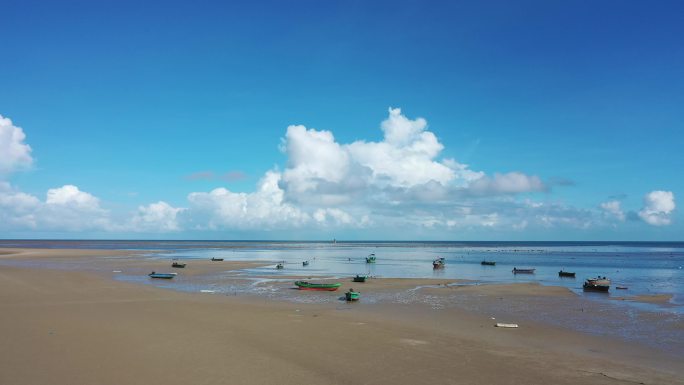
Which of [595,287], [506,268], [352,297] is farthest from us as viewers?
[506,268]

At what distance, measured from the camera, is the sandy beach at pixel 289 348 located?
14.0 metres

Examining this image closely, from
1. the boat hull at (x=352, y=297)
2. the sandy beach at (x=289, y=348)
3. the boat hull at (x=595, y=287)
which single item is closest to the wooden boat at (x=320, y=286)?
the boat hull at (x=352, y=297)

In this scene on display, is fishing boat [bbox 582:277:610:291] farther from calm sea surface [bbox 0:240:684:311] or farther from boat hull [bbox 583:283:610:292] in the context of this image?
calm sea surface [bbox 0:240:684:311]

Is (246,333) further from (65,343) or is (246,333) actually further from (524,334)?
(524,334)

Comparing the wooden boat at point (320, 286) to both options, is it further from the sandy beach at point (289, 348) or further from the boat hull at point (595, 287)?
the boat hull at point (595, 287)

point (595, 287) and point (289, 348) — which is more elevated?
point (289, 348)

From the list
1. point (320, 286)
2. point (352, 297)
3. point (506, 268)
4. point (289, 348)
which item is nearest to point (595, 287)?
point (352, 297)

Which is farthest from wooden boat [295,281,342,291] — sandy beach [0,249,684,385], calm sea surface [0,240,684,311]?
calm sea surface [0,240,684,311]

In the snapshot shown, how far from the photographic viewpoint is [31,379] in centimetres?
1270

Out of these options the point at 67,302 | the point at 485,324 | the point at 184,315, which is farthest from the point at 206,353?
the point at 67,302

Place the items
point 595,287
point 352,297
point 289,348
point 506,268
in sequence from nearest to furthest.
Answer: point 289,348 → point 352,297 → point 595,287 → point 506,268

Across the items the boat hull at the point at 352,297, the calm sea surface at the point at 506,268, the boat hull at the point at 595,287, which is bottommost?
the calm sea surface at the point at 506,268

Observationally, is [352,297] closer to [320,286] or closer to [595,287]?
[320,286]

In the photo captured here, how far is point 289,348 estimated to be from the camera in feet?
56.7
